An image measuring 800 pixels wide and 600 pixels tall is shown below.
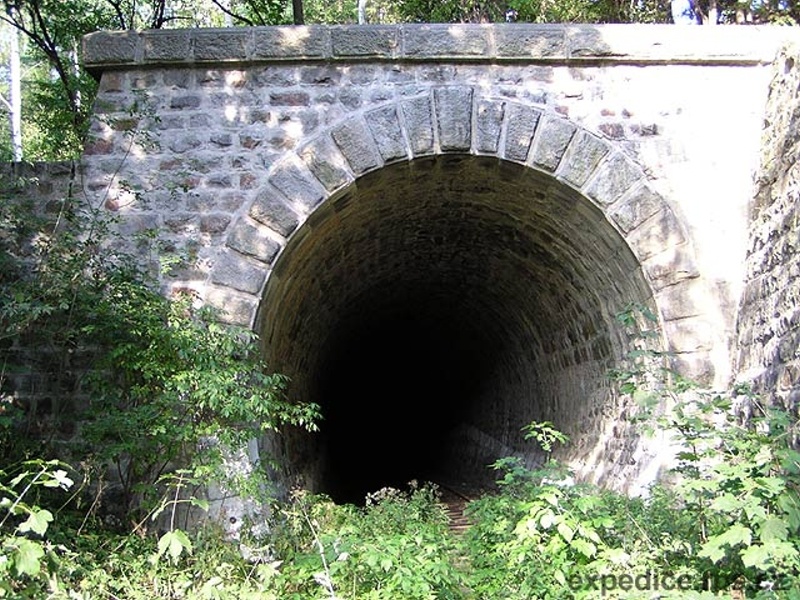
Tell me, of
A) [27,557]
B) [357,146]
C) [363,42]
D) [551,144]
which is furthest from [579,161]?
[27,557]

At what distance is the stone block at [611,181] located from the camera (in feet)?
19.9

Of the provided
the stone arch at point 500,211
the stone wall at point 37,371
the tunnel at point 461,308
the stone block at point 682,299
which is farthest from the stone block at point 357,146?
the stone block at point 682,299

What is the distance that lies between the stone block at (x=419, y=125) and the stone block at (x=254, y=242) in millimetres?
1318

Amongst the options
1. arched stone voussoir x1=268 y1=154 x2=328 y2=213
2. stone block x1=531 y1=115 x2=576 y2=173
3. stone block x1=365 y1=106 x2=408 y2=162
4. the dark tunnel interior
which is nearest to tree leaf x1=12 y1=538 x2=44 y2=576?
arched stone voussoir x1=268 y1=154 x2=328 y2=213

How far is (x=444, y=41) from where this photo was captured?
6.13 meters

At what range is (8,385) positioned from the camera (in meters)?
5.86

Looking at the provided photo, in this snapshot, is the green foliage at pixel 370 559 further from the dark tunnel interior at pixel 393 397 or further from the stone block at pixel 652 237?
the dark tunnel interior at pixel 393 397

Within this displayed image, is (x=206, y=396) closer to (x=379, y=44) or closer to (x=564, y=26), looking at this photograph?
(x=379, y=44)

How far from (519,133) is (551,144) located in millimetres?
266

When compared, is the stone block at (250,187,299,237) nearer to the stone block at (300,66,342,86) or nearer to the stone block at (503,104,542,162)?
the stone block at (300,66,342,86)

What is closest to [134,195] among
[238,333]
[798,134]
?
[238,333]

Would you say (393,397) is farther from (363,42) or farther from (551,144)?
(363,42)

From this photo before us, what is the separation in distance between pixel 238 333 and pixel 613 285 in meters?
3.25

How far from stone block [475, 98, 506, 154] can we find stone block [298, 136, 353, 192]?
3.49ft
